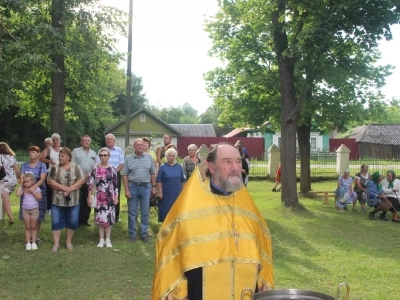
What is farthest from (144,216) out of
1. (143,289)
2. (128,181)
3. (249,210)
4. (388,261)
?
(249,210)

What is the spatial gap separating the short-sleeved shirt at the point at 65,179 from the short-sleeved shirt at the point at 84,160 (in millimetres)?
1114

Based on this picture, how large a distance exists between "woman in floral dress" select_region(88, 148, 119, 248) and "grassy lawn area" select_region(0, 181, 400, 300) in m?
0.54

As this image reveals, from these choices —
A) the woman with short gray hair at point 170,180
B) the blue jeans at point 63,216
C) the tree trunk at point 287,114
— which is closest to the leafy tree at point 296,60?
the tree trunk at point 287,114

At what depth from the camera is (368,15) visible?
12.6m

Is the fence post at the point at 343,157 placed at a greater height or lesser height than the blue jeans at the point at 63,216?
greater

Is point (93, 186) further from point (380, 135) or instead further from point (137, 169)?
point (380, 135)

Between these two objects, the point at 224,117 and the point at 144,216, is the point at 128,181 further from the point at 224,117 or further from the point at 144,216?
the point at 224,117

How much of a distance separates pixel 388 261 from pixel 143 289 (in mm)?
4403

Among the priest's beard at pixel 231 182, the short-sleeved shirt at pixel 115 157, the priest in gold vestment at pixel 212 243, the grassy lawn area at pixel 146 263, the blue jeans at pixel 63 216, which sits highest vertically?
the short-sleeved shirt at pixel 115 157

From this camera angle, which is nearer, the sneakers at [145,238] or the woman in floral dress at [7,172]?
the sneakers at [145,238]

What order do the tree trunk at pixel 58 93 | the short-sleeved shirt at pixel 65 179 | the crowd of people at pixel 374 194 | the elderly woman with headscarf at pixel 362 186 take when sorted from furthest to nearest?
the elderly woman with headscarf at pixel 362 186
the tree trunk at pixel 58 93
the crowd of people at pixel 374 194
the short-sleeved shirt at pixel 65 179

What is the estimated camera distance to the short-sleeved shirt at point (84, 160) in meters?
10.5

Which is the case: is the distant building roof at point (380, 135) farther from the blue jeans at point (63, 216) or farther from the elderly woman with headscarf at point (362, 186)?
the blue jeans at point (63, 216)

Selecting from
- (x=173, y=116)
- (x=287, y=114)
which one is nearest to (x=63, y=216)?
(x=287, y=114)
